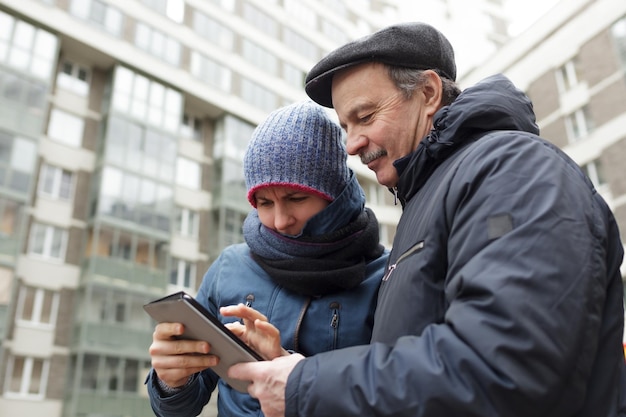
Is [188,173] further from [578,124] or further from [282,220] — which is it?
[282,220]

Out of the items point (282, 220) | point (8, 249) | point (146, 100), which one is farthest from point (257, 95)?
point (282, 220)

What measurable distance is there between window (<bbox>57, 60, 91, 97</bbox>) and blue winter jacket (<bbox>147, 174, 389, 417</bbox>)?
74.4 feet

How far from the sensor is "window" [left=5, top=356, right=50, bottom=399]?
1808 cm

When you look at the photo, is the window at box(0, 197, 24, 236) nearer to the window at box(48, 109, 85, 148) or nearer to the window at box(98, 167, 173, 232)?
the window at box(98, 167, 173, 232)

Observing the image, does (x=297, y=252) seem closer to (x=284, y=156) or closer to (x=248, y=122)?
(x=284, y=156)

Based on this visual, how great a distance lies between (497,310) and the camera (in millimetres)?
1165

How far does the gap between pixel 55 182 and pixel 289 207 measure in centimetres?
2110

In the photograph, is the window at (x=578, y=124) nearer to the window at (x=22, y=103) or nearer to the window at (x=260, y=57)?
the window at (x=260, y=57)

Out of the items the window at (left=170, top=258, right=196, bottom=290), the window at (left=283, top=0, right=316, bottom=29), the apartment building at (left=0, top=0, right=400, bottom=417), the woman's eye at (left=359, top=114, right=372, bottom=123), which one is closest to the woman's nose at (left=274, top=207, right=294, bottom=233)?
the woman's eye at (left=359, top=114, right=372, bottom=123)

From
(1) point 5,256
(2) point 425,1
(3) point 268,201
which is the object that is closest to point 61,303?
(1) point 5,256

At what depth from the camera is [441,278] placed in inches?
57.1

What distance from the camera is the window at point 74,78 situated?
22.6m

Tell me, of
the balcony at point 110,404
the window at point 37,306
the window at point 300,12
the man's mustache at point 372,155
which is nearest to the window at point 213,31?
the window at point 300,12

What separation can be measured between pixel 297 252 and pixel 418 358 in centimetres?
116
